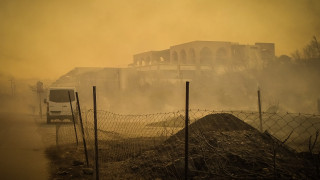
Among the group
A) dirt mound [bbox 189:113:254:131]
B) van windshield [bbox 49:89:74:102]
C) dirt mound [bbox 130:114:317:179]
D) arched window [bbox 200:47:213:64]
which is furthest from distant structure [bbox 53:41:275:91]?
dirt mound [bbox 130:114:317:179]

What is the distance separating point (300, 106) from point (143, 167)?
28.8m

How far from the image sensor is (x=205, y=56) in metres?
48.9

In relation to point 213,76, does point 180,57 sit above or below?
above

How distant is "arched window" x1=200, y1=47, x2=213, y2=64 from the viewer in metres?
48.6

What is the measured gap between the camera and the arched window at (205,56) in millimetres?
48562

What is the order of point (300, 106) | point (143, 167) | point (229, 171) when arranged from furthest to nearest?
point (300, 106) → point (143, 167) → point (229, 171)

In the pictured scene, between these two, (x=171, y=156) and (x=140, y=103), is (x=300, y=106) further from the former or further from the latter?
(x=171, y=156)

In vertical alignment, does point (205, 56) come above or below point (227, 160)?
above

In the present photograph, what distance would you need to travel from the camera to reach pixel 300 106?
3134 cm

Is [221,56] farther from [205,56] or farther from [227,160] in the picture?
[227,160]

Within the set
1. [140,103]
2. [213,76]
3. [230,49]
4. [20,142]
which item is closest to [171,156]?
[20,142]

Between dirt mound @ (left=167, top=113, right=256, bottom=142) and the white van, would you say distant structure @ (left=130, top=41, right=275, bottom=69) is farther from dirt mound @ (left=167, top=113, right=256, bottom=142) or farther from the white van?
dirt mound @ (left=167, top=113, right=256, bottom=142)

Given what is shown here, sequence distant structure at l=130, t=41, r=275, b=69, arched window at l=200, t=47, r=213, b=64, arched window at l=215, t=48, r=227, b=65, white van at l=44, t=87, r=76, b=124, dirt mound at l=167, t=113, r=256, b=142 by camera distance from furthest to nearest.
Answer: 1. arched window at l=215, t=48, r=227, b=65
2. arched window at l=200, t=47, r=213, b=64
3. distant structure at l=130, t=41, r=275, b=69
4. white van at l=44, t=87, r=76, b=124
5. dirt mound at l=167, t=113, r=256, b=142

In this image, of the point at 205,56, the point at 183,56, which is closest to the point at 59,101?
the point at 205,56
